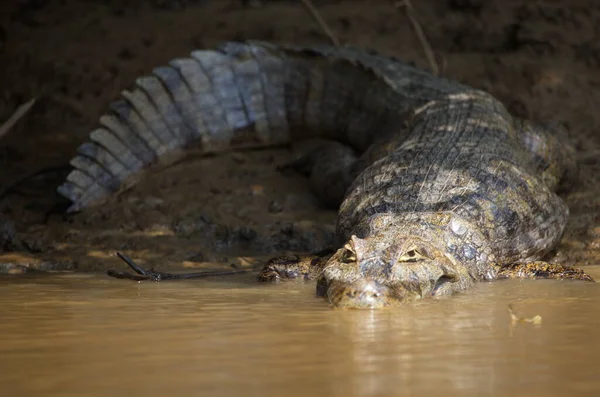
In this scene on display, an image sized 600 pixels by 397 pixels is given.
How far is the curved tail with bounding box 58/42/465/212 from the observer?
22.7 feet

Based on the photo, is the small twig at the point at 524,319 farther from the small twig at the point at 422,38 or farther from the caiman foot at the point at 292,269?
the small twig at the point at 422,38

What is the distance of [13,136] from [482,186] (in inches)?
171

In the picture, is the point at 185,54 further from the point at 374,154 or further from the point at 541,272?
the point at 541,272

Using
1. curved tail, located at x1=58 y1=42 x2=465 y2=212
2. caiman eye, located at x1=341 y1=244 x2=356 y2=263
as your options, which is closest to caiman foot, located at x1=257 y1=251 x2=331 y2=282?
caiman eye, located at x1=341 y1=244 x2=356 y2=263

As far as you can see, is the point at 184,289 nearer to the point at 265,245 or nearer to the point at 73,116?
the point at 265,245

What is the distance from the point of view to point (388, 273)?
3941 mm

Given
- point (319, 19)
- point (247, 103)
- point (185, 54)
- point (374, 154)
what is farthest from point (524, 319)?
point (185, 54)

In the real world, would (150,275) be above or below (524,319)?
above

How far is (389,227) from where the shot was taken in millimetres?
4605

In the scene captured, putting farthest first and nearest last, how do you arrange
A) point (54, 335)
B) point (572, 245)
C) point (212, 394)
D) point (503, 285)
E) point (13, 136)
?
point (13, 136) → point (572, 245) → point (503, 285) → point (54, 335) → point (212, 394)

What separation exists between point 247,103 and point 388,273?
3.73m

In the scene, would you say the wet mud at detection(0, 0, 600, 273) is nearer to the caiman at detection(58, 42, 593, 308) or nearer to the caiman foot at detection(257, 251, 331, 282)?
the caiman at detection(58, 42, 593, 308)

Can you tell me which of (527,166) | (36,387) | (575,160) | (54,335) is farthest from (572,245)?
(36,387)

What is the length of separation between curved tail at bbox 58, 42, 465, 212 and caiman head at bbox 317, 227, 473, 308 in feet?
8.72
